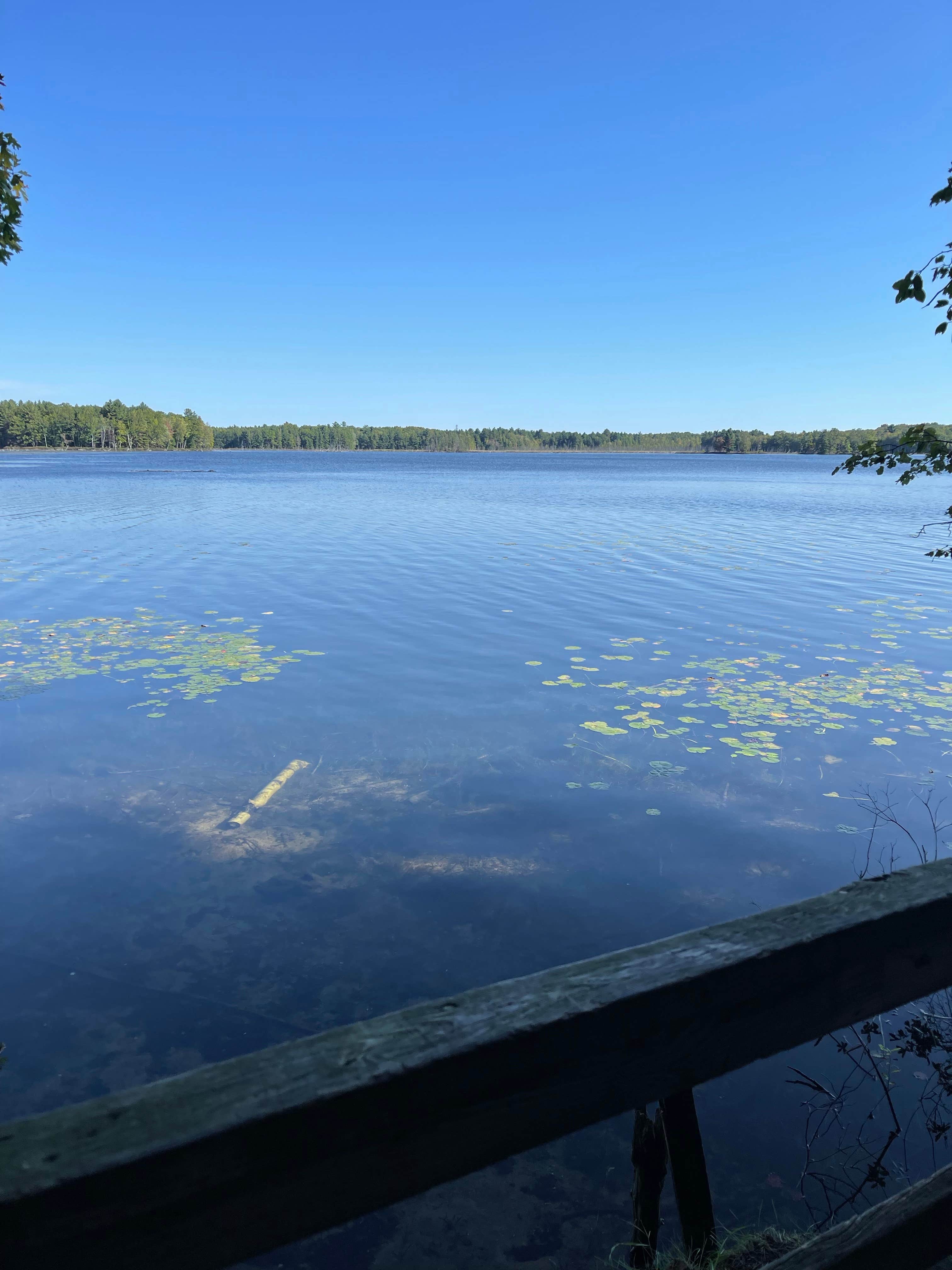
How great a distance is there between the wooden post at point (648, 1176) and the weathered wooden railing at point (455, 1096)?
1.06 meters

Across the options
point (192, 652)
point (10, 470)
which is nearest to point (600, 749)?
point (192, 652)

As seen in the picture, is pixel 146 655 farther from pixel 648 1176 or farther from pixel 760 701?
pixel 648 1176

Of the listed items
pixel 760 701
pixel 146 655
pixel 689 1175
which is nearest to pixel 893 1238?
pixel 689 1175

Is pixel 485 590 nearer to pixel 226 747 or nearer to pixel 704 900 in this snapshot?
pixel 226 747

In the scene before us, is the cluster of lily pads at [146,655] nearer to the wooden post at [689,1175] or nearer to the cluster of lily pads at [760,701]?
the cluster of lily pads at [760,701]

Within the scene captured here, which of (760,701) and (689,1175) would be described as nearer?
(689,1175)

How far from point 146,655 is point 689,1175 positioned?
1135cm

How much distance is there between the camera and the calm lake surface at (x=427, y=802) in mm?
4312

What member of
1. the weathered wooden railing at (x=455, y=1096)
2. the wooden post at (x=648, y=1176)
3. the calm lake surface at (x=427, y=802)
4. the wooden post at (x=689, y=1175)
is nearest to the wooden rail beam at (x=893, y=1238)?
the weathered wooden railing at (x=455, y=1096)

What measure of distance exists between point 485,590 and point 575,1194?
1476cm

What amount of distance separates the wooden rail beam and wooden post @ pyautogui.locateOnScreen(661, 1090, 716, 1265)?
39 cm

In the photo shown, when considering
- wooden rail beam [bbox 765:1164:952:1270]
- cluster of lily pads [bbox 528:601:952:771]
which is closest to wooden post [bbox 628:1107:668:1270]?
wooden rail beam [bbox 765:1164:952:1270]

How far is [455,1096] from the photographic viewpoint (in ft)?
4.63

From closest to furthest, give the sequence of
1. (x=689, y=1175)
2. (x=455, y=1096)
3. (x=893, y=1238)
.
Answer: (x=455, y=1096) → (x=893, y=1238) → (x=689, y=1175)
